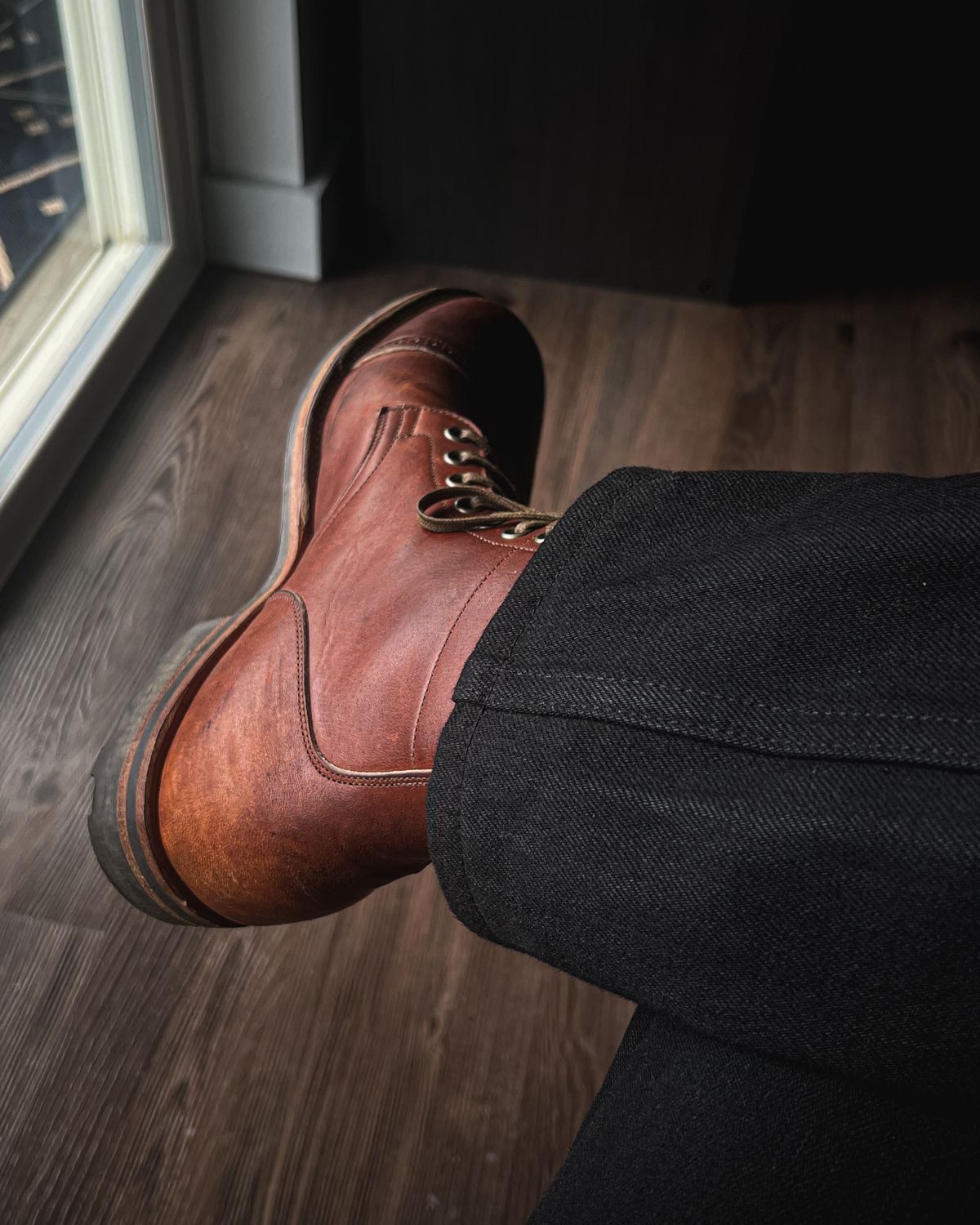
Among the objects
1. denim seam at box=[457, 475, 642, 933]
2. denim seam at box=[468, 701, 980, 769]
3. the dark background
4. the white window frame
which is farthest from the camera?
the dark background

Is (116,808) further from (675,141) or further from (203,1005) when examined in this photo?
(675,141)

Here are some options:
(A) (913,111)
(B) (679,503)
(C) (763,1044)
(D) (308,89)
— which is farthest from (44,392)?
(A) (913,111)

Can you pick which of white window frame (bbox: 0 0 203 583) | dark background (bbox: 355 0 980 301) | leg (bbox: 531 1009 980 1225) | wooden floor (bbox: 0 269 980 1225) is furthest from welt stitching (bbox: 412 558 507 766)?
dark background (bbox: 355 0 980 301)

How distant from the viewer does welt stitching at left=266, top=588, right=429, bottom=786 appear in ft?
1.92

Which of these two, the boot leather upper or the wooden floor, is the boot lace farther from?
the wooden floor

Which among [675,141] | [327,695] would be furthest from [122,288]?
[327,695]

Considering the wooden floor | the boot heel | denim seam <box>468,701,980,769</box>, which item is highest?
denim seam <box>468,701,980,769</box>

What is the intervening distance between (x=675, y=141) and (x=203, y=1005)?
3.94 feet

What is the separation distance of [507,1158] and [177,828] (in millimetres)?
332

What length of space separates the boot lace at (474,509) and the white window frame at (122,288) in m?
0.50

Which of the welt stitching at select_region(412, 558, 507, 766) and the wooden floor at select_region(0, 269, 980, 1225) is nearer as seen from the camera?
the welt stitching at select_region(412, 558, 507, 766)

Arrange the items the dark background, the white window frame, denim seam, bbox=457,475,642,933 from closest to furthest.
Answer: denim seam, bbox=457,475,642,933
the white window frame
the dark background

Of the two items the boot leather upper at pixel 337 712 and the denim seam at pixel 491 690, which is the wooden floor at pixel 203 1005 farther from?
the denim seam at pixel 491 690

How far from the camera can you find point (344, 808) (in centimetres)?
61
